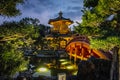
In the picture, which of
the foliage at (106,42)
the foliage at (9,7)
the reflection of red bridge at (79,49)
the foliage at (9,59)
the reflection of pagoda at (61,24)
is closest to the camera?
the foliage at (9,7)

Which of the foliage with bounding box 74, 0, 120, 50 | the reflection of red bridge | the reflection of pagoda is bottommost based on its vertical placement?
the reflection of red bridge

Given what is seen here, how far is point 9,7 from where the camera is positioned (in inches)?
331

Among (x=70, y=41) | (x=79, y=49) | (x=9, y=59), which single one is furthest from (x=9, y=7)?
(x=79, y=49)

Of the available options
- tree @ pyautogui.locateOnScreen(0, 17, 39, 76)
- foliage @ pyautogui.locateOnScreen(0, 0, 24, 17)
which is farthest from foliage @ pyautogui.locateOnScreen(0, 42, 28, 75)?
foliage @ pyautogui.locateOnScreen(0, 0, 24, 17)

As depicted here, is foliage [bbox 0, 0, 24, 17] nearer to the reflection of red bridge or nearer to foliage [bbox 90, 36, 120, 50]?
foliage [bbox 90, 36, 120, 50]

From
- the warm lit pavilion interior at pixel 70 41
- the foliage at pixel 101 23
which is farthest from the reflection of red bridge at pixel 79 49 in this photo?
the foliage at pixel 101 23

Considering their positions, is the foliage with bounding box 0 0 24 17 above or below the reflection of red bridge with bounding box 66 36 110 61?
above

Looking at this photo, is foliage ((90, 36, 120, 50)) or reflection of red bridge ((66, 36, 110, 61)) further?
reflection of red bridge ((66, 36, 110, 61))

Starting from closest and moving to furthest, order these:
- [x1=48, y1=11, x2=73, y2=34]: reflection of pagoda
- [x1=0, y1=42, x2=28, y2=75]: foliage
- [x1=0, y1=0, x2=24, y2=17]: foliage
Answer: [x1=0, y1=0, x2=24, y2=17]: foliage
[x1=0, y1=42, x2=28, y2=75]: foliage
[x1=48, y1=11, x2=73, y2=34]: reflection of pagoda

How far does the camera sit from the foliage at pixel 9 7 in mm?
8008

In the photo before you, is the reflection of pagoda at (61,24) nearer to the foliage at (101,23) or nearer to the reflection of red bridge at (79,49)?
the reflection of red bridge at (79,49)

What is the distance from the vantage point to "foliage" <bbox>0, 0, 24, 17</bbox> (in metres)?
8.01

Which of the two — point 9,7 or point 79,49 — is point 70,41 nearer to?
point 79,49

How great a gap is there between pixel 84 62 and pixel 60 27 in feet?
99.5
